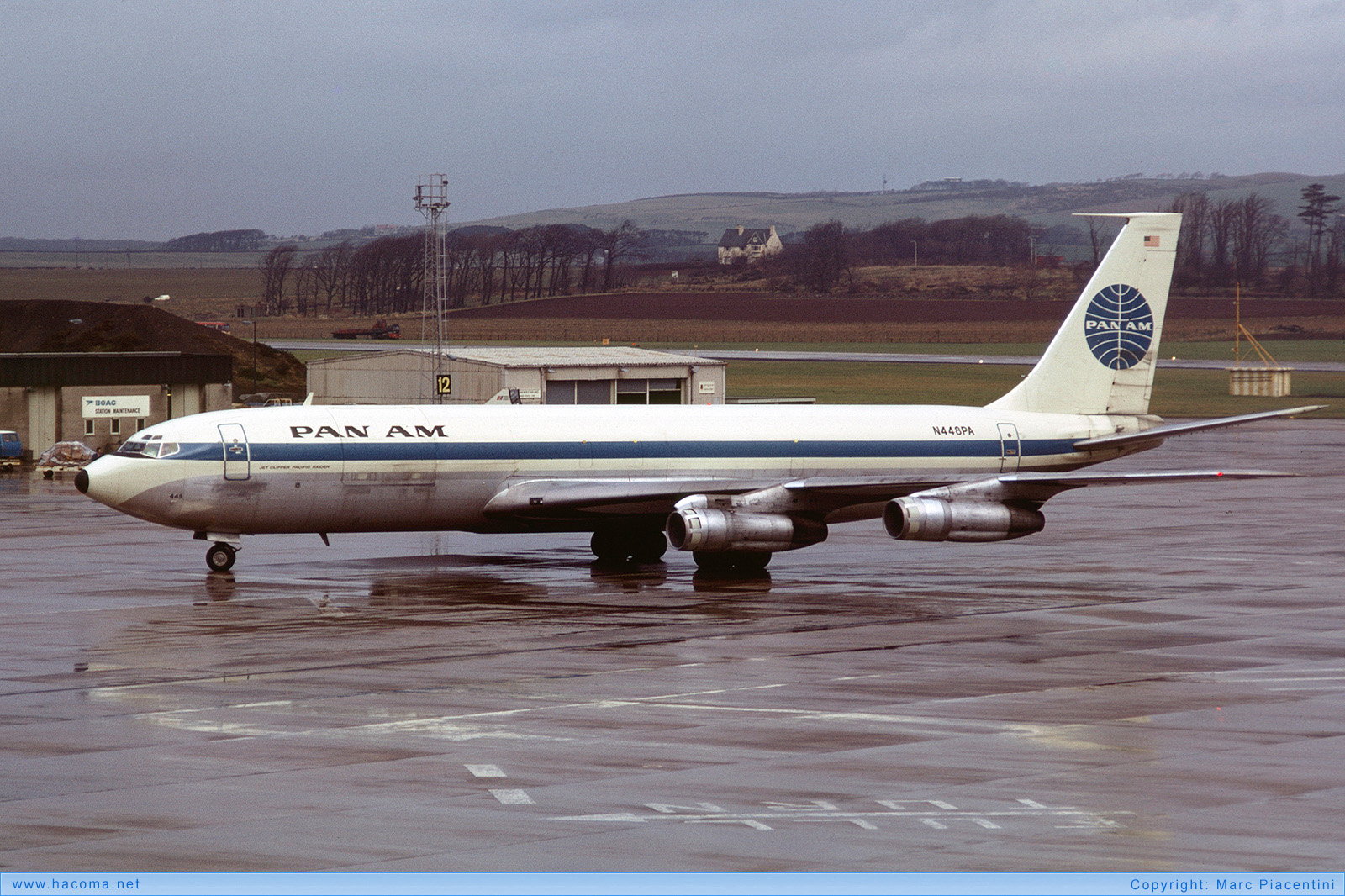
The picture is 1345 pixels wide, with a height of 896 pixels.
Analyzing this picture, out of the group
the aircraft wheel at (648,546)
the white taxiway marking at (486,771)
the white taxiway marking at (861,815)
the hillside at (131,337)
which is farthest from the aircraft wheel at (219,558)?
the hillside at (131,337)

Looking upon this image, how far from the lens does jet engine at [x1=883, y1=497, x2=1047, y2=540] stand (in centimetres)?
4069

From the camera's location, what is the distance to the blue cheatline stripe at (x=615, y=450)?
133ft

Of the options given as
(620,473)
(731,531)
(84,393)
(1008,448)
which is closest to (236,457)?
(620,473)

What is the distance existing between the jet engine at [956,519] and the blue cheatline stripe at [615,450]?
13.7 ft

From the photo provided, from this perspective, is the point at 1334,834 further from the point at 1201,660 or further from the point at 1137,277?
the point at 1137,277

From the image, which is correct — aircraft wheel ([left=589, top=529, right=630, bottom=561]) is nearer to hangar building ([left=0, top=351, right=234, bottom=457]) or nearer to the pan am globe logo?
the pan am globe logo

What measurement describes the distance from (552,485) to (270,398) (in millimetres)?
67814

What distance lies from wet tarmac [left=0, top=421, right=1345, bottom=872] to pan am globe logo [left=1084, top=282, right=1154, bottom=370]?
248 inches

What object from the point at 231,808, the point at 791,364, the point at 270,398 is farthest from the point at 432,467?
the point at 791,364

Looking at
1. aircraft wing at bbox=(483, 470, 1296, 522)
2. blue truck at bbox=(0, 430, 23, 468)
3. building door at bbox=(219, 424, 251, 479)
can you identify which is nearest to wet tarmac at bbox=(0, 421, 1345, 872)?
aircraft wing at bbox=(483, 470, 1296, 522)

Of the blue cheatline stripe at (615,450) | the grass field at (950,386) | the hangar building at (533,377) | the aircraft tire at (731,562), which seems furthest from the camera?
the grass field at (950,386)

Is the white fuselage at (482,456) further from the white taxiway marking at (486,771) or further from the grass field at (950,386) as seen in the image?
the grass field at (950,386)

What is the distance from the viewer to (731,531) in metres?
40.8

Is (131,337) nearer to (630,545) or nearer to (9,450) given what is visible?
(9,450)
